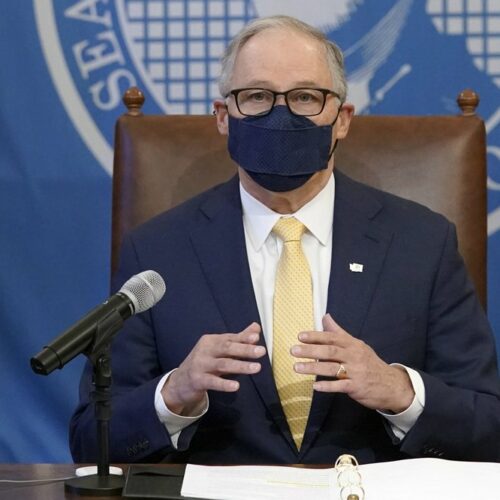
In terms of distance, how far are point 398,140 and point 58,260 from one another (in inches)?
39.6

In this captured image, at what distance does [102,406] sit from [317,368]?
1.28ft

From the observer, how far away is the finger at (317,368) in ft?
6.03

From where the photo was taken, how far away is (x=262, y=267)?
88.6 inches

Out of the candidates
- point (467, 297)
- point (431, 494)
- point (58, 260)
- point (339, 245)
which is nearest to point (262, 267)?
point (339, 245)

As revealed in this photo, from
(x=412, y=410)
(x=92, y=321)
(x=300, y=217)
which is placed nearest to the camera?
(x=92, y=321)

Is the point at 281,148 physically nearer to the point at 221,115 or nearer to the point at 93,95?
the point at 221,115

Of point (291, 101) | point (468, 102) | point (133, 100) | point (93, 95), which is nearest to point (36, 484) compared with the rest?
point (291, 101)

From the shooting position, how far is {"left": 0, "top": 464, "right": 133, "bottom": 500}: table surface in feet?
5.34

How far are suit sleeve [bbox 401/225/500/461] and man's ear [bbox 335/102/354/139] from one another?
0.28 meters

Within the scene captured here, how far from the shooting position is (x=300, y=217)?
88.4 inches

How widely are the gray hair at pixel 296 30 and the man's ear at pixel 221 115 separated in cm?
3

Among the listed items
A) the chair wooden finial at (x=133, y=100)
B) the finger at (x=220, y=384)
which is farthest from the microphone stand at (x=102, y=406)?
the chair wooden finial at (x=133, y=100)

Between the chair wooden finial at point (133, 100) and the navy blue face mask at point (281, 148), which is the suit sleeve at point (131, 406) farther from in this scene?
the chair wooden finial at point (133, 100)

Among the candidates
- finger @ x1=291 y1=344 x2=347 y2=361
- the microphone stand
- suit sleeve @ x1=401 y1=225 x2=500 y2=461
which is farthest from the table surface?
suit sleeve @ x1=401 y1=225 x2=500 y2=461
